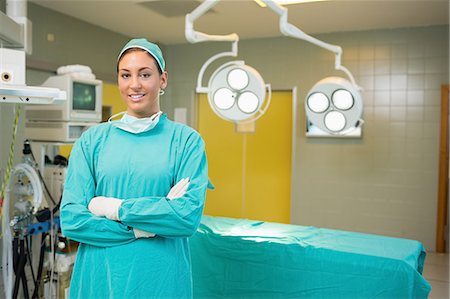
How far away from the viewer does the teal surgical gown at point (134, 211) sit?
1417mm

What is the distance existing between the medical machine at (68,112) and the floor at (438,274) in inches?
115

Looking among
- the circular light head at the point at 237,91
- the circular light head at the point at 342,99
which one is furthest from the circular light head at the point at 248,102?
the circular light head at the point at 342,99

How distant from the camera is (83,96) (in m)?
3.15

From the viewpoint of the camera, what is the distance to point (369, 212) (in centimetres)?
475

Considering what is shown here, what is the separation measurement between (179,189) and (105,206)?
A: 9.9 inches

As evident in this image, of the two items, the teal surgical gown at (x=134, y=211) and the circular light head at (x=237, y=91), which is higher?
the circular light head at (x=237, y=91)

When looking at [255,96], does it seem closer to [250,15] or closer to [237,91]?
[237,91]

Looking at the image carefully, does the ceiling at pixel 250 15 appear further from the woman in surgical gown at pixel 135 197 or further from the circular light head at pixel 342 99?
the woman in surgical gown at pixel 135 197

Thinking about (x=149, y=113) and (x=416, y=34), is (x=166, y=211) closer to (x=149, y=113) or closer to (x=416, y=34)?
(x=149, y=113)

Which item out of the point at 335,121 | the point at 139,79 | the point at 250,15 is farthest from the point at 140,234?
the point at 250,15

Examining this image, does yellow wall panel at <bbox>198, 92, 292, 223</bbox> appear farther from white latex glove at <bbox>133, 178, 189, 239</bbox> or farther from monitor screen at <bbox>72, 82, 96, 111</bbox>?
white latex glove at <bbox>133, 178, 189, 239</bbox>

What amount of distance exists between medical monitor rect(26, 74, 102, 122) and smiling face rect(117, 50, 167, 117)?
162 centimetres

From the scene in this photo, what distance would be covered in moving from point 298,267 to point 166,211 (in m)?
1.30

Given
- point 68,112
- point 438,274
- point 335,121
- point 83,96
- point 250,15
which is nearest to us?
point 335,121
